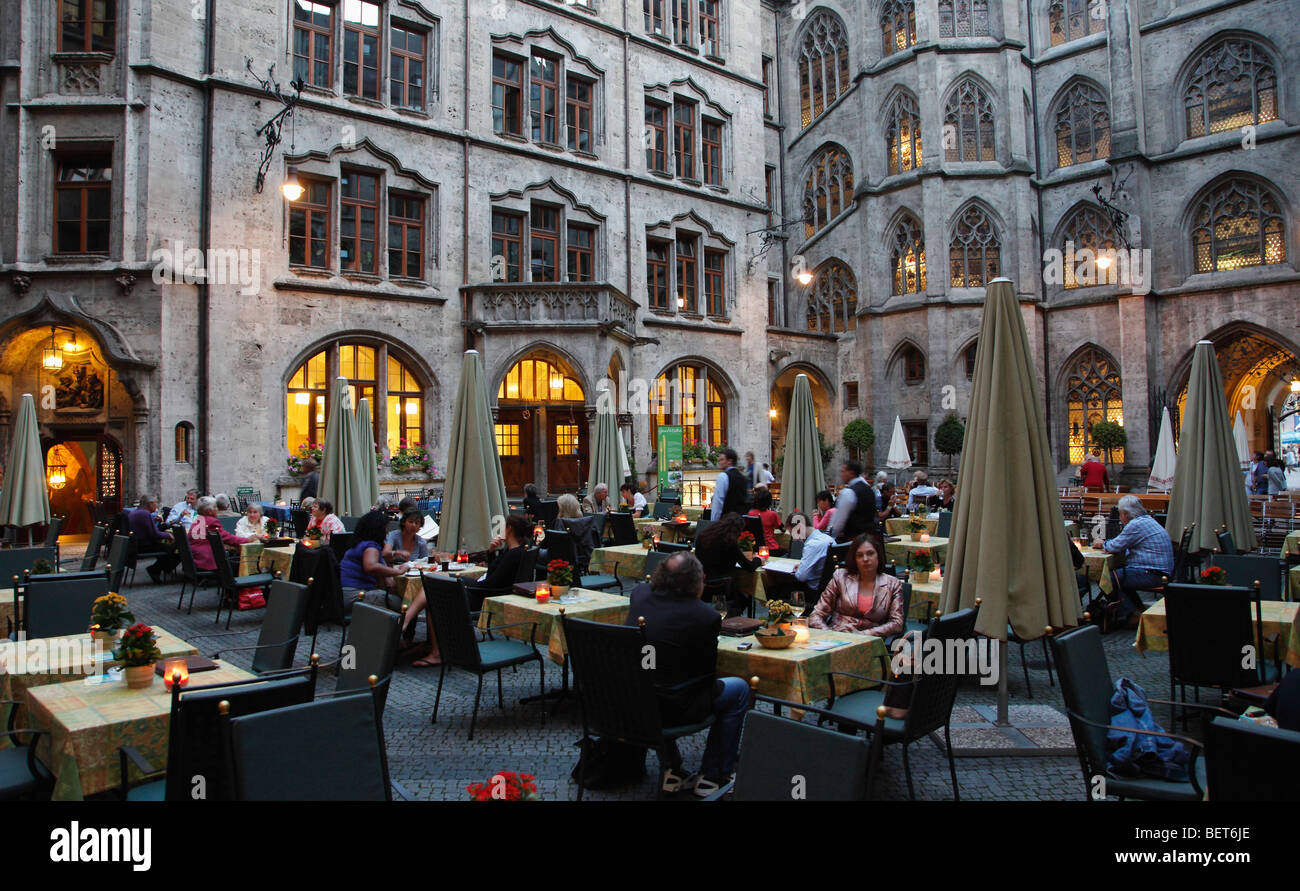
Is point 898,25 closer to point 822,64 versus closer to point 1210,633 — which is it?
point 822,64

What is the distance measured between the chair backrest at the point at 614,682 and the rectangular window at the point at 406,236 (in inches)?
724

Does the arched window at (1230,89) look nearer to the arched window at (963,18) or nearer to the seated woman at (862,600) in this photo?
the arched window at (963,18)

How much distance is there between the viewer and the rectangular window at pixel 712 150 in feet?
91.9

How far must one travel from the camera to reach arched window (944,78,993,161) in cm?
2916

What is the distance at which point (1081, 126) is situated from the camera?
29719 mm

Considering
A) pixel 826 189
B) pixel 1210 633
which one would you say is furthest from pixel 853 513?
pixel 826 189

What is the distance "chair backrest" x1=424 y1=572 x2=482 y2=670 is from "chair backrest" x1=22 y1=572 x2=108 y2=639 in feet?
7.86

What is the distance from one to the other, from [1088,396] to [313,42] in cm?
2613

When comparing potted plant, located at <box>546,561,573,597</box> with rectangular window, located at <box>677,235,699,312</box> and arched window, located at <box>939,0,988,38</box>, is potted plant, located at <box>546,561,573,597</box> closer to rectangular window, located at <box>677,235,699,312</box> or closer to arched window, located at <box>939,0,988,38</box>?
rectangular window, located at <box>677,235,699,312</box>

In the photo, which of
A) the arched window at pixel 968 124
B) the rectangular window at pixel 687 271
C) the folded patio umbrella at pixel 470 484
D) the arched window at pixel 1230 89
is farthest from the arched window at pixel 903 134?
the folded patio umbrella at pixel 470 484

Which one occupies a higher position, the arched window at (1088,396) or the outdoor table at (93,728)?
the arched window at (1088,396)

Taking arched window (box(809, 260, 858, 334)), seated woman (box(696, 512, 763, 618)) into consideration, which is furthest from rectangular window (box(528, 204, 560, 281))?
seated woman (box(696, 512, 763, 618))
